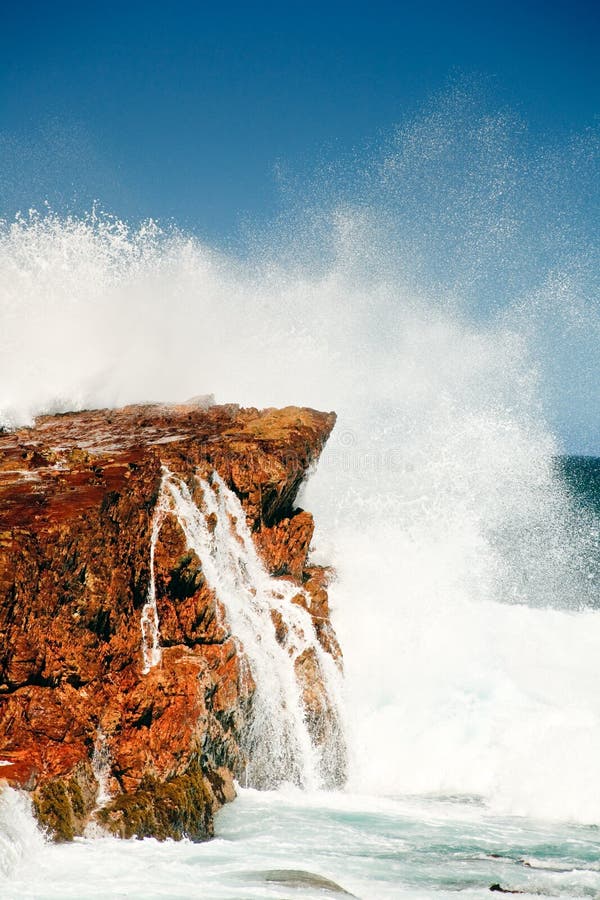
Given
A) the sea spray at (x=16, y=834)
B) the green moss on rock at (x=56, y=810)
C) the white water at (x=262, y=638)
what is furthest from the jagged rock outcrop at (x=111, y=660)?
the white water at (x=262, y=638)

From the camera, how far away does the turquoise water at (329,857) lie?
7496mm

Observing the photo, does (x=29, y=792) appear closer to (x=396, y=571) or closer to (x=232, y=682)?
(x=232, y=682)

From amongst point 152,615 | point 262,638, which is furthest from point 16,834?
point 262,638

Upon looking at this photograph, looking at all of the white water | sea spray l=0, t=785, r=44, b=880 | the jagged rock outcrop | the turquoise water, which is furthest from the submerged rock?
the white water

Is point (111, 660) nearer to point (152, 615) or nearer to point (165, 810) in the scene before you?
point (152, 615)

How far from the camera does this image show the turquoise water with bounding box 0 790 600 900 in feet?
24.6

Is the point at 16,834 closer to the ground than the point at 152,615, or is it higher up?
closer to the ground

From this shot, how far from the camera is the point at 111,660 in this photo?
11000mm

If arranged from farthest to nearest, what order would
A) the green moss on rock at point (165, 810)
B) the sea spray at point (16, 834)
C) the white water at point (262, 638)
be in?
the white water at point (262, 638), the green moss on rock at point (165, 810), the sea spray at point (16, 834)

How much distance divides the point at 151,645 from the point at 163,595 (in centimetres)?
101

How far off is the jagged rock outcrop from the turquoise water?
0.67 metres

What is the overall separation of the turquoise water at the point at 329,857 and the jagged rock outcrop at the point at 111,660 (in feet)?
2.20

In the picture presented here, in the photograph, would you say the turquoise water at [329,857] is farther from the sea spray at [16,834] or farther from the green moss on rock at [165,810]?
the green moss on rock at [165,810]

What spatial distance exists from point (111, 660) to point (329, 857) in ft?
14.5
